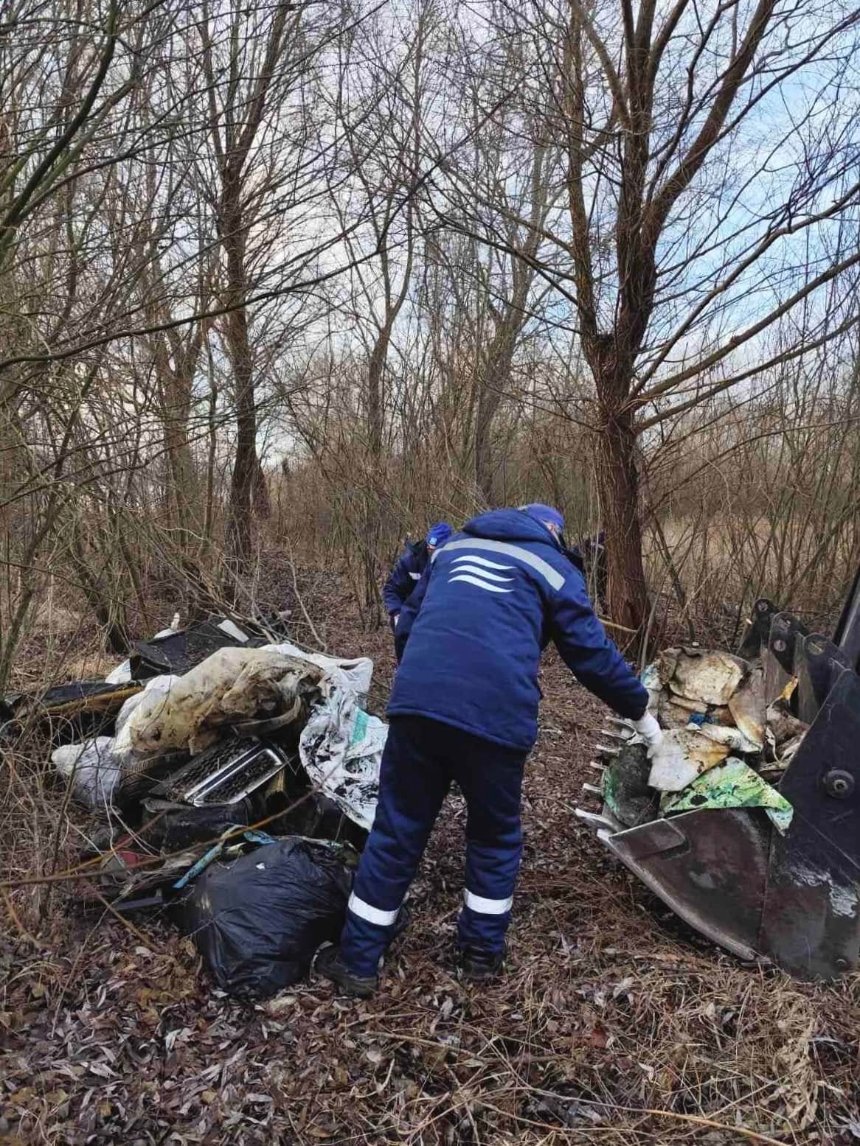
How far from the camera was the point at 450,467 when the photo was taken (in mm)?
7898

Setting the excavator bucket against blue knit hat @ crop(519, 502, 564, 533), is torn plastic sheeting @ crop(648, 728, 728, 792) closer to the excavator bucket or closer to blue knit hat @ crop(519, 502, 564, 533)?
the excavator bucket

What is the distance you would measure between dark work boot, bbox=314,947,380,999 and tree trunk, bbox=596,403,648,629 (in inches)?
152

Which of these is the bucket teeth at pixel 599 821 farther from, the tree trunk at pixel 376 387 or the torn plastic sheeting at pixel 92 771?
the tree trunk at pixel 376 387

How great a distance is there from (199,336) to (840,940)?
6611 millimetres

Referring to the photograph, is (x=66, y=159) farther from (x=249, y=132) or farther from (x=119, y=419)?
(x=119, y=419)

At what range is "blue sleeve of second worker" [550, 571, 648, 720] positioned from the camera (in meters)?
2.71

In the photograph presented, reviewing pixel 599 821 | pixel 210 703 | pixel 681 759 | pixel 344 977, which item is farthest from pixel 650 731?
pixel 210 703

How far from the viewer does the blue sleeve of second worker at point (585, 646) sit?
8.87 ft

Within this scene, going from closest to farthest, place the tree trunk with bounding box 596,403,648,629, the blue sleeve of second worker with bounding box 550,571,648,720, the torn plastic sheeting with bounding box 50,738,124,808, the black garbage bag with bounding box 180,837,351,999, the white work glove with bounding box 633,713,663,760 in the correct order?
1. the black garbage bag with bounding box 180,837,351,999
2. the blue sleeve of second worker with bounding box 550,571,648,720
3. the white work glove with bounding box 633,713,663,760
4. the torn plastic sheeting with bounding box 50,738,124,808
5. the tree trunk with bounding box 596,403,648,629

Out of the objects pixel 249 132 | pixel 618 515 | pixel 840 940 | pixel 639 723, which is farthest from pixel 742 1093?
pixel 249 132

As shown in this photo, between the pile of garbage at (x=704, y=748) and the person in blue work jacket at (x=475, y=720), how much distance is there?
348 millimetres

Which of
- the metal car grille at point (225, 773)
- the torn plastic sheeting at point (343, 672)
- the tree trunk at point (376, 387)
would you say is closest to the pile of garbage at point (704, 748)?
the torn plastic sheeting at point (343, 672)

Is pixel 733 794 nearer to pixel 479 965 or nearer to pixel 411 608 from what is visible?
pixel 479 965

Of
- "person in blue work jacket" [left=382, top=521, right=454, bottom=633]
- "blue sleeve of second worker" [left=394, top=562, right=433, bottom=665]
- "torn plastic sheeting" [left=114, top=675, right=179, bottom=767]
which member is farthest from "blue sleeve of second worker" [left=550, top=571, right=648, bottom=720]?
"torn plastic sheeting" [left=114, top=675, right=179, bottom=767]
